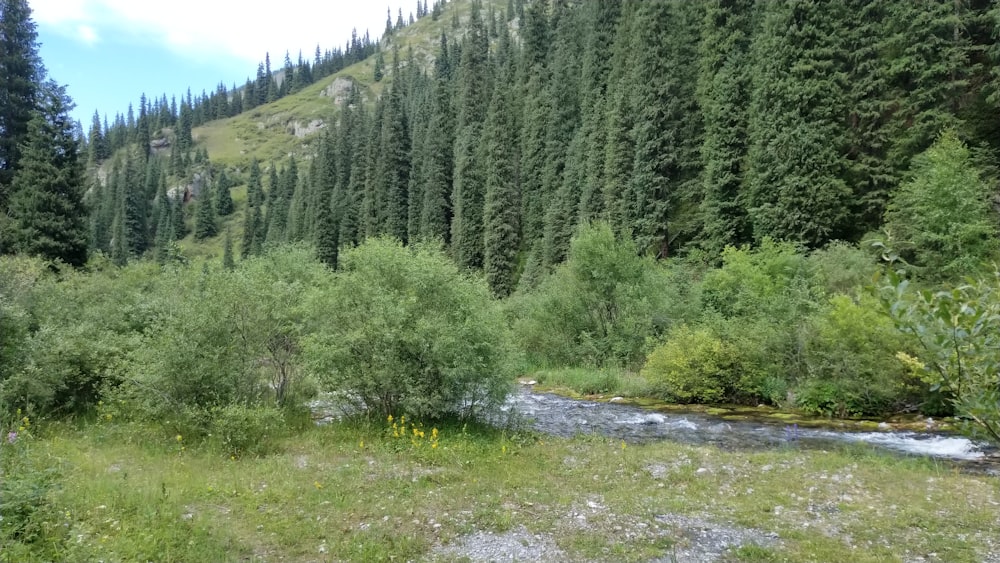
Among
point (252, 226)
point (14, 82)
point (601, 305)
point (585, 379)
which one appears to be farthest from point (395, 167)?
point (585, 379)

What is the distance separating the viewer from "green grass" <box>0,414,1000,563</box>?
7793 millimetres

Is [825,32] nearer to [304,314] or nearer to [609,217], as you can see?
[609,217]

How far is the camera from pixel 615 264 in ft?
106

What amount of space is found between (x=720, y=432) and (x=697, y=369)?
5.37m

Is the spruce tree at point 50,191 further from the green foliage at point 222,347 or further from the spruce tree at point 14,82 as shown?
the green foliage at point 222,347

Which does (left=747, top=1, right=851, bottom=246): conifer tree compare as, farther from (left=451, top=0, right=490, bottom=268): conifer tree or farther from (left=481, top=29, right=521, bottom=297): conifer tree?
(left=451, top=0, right=490, bottom=268): conifer tree

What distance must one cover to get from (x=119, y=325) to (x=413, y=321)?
1034 cm

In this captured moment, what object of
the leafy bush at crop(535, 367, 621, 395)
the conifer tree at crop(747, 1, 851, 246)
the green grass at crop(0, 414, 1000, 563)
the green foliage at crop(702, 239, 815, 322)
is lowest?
the leafy bush at crop(535, 367, 621, 395)

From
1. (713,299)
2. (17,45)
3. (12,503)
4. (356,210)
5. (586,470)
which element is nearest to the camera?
(12,503)

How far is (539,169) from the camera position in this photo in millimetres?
63219

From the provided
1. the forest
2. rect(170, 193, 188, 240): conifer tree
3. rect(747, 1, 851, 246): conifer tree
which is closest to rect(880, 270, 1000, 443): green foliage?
the forest

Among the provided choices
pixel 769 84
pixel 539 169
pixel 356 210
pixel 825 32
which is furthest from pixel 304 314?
pixel 356 210

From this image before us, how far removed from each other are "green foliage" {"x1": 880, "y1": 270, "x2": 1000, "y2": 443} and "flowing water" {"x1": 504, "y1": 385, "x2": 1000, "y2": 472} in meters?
13.1

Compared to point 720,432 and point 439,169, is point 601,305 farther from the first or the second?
point 439,169
